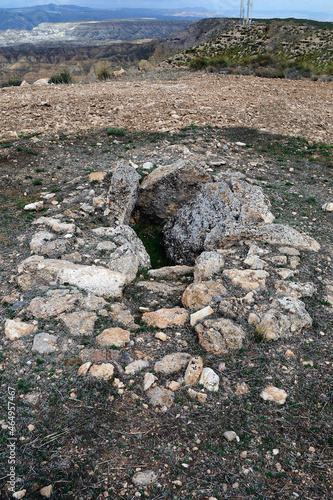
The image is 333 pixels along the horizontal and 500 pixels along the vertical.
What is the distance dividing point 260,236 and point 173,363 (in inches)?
119

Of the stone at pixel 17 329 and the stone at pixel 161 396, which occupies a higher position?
the stone at pixel 17 329

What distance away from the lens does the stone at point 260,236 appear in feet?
18.6

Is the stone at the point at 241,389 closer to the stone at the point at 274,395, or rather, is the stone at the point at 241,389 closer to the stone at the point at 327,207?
the stone at the point at 274,395

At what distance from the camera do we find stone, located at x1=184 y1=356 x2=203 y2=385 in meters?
3.56

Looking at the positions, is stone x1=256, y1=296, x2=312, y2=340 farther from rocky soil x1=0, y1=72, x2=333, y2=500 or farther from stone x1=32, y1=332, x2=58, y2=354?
stone x1=32, y1=332, x2=58, y2=354

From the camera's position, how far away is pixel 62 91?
38.0ft

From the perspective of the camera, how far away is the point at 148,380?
353cm

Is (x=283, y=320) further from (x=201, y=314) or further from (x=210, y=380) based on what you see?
(x=210, y=380)

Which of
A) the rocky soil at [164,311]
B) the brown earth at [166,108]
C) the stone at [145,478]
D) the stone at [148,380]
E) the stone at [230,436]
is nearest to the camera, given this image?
the stone at [145,478]

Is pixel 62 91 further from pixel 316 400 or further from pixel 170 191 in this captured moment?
pixel 316 400

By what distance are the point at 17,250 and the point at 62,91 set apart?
843cm

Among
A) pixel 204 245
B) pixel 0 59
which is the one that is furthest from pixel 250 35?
pixel 0 59

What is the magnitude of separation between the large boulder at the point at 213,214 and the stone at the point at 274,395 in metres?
3.15

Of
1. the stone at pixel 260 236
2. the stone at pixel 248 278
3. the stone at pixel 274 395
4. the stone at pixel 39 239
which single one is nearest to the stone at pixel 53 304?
the stone at pixel 39 239
